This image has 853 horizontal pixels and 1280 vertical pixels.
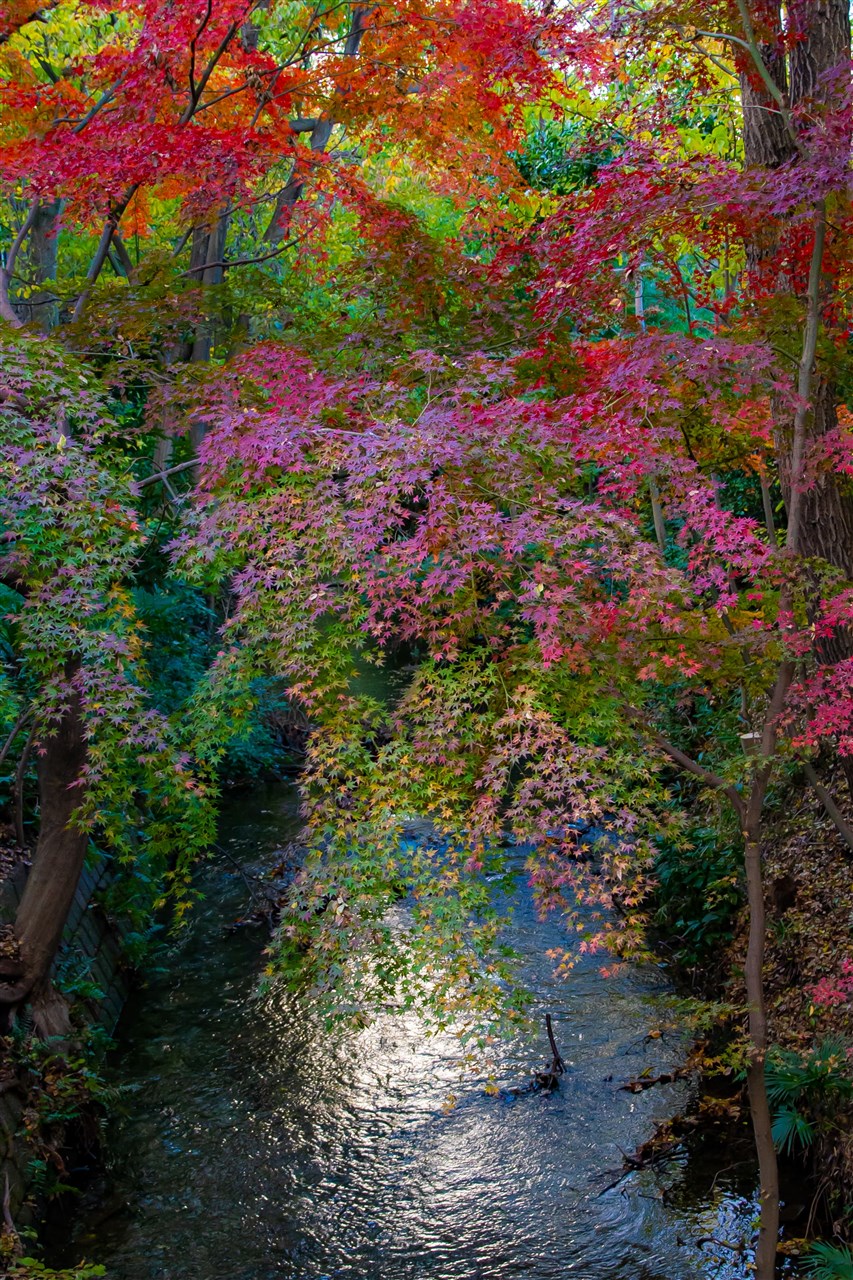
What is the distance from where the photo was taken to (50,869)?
612 cm

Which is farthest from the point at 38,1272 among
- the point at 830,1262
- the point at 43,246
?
the point at 43,246

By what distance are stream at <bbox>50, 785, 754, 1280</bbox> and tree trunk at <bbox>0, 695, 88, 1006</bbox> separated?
1351 millimetres

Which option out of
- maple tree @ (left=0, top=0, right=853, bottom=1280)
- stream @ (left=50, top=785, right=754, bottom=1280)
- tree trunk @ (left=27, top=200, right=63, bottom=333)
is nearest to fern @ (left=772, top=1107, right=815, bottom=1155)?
stream @ (left=50, top=785, right=754, bottom=1280)

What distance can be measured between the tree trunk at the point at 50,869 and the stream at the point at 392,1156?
1351mm

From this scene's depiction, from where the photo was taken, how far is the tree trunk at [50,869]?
19.6 ft

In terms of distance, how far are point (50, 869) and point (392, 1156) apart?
274 centimetres

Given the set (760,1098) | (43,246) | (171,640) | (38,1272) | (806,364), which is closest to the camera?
(38,1272)

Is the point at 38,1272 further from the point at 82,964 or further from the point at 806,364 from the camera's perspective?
the point at 806,364

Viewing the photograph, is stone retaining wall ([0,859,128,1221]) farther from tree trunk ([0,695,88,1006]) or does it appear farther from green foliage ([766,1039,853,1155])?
green foliage ([766,1039,853,1155])

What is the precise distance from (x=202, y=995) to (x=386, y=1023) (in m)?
1.63

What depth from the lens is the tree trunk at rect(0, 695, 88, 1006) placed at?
5984 millimetres

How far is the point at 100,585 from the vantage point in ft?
16.4

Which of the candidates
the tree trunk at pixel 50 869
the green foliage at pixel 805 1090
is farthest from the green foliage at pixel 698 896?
the tree trunk at pixel 50 869

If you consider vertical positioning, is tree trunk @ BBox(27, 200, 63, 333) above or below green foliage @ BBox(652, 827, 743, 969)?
above
